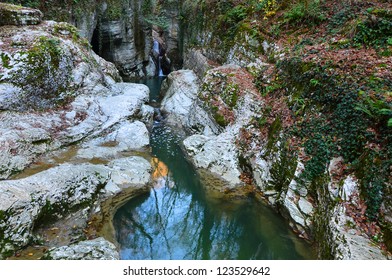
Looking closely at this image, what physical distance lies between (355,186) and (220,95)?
272 inches

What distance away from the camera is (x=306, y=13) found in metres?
11.9

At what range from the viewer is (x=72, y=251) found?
202 inches

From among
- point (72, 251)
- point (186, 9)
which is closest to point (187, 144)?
point (72, 251)

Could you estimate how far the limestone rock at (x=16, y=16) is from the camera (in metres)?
11.0

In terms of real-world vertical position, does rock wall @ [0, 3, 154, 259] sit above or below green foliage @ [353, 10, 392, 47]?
below

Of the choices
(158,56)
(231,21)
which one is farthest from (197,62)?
(158,56)

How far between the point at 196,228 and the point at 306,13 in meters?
10.3

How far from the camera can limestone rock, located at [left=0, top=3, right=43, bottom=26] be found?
36.1 feet

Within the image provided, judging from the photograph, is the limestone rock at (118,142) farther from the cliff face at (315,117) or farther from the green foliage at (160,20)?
the green foliage at (160,20)

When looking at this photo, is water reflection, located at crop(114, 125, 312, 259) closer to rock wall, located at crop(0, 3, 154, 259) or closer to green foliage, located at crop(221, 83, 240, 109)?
rock wall, located at crop(0, 3, 154, 259)

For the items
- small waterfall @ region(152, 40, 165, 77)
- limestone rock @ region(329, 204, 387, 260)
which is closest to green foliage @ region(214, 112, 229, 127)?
limestone rock @ region(329, 204, 387, 260)

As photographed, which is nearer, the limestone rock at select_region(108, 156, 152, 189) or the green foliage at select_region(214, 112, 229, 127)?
the limestone rock at select_region(108, 156, 152, 189)

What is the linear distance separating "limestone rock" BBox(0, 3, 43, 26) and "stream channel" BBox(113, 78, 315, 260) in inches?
344
